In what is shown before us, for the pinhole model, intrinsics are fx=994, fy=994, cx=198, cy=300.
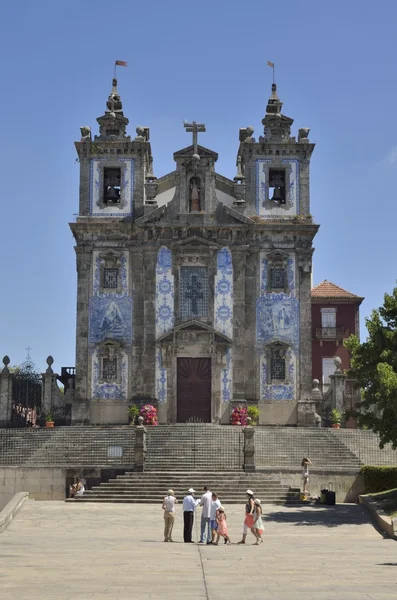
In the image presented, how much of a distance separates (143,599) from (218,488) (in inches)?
711

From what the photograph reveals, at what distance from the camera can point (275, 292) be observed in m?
44.1

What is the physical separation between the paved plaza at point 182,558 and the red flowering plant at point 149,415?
34.4 feet

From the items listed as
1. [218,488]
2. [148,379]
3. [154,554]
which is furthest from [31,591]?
[148,379]

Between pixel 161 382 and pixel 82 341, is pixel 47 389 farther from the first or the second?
pixel 161 382

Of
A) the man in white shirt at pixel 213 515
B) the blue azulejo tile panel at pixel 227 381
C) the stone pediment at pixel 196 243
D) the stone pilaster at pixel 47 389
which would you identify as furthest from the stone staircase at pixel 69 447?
the man in white shirt at pixel 213 515

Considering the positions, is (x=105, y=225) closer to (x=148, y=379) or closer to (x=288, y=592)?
(x=148, y=379)

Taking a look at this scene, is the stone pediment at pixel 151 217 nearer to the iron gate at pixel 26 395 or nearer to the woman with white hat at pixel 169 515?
the iron gate at pixel 26 395

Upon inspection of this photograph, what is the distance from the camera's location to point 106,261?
1747 inches

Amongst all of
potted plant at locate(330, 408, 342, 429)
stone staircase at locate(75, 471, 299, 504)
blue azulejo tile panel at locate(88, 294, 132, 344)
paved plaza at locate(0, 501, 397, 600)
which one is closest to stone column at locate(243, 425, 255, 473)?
stone staircase at locate(75, 471, 299, 504)

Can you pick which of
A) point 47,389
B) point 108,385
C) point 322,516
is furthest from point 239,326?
point 322,516

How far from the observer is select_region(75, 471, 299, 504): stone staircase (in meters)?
32.1

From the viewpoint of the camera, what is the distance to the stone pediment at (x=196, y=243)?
4388 centimetres

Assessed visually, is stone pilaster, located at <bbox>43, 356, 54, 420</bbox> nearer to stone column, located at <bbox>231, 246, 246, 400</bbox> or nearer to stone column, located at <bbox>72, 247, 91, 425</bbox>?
stone column, located at <bbox>72, 247, 91, 425</bbox>

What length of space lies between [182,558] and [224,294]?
23.9 metres
